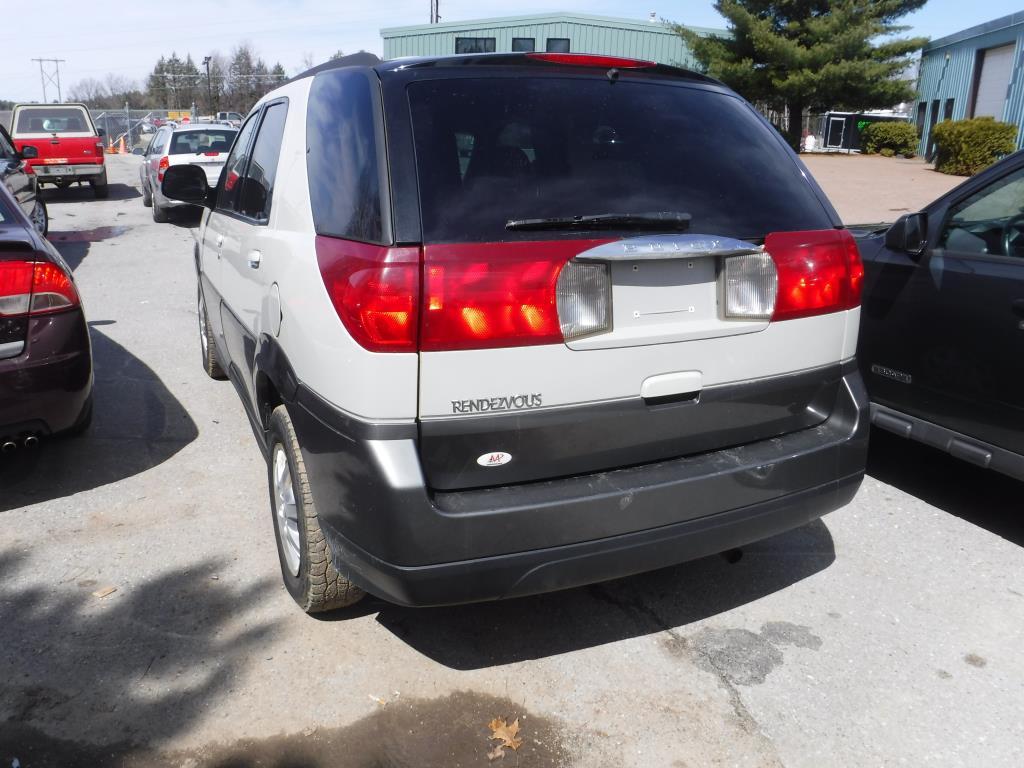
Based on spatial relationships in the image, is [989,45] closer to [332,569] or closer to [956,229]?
[956,229]

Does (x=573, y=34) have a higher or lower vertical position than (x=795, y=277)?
higher

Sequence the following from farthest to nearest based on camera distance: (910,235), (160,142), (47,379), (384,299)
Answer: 1. (160,142)
2. (910,235)
3. (47,379)
4. (384,299)

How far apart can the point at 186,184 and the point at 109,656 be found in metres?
2.53

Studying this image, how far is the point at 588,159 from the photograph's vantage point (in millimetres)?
2584

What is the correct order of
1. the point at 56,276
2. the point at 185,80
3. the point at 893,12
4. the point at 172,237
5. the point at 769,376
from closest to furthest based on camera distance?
the point at 769,376 → the point at 56,276 → the point at 172,237 → the point at 893,12 → the point at 185,80

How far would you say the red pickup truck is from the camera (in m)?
18.5

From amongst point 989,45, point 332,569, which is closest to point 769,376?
point 332,569

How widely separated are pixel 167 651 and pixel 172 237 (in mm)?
11805

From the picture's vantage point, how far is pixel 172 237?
13562mm

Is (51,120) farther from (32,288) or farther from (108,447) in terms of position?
(32,288)

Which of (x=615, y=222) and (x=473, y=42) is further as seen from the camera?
(x=473, y=42)

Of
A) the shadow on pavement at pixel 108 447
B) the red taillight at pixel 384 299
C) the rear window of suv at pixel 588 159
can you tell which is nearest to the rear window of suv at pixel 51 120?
the shadow on pavement at pixel 108 447

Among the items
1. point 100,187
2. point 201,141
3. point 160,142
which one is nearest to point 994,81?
point 201,141

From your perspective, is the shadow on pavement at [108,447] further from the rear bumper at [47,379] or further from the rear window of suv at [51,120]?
the rear window of suv at [51,120]
